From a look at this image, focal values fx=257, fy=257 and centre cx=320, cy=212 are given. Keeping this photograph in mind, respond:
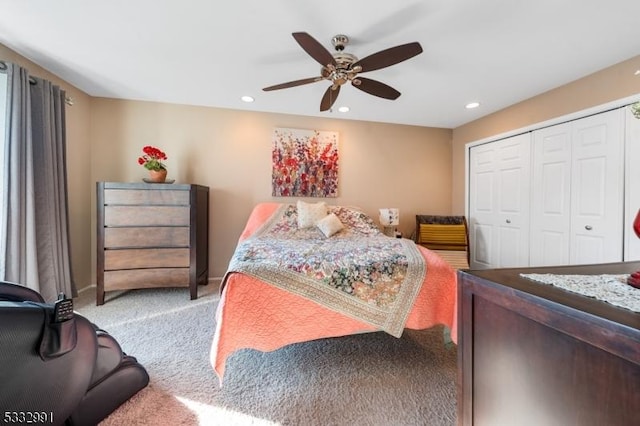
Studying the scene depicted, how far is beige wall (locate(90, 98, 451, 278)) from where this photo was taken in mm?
3125

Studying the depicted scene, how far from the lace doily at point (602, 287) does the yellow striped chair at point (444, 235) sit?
283 centimetres

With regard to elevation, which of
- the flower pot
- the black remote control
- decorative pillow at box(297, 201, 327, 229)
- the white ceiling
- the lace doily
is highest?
the white ceiling

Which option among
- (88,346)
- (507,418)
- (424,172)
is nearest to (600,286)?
(507,418)

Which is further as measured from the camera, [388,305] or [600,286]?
[388,305]

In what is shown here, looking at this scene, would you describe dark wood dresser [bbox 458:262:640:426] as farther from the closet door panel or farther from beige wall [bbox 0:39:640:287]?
beige wall [bbox 0:39:640:287]

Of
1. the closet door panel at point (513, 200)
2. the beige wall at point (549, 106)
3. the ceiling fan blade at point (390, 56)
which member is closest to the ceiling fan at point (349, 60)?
the ceiling fan blade at point (390, 56)

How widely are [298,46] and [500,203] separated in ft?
10.2

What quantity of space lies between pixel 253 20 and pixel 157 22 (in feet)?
2.20

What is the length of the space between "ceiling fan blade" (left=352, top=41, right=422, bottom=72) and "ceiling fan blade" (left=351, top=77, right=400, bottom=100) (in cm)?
19

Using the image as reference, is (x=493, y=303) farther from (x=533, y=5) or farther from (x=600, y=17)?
(x=600, y=17)

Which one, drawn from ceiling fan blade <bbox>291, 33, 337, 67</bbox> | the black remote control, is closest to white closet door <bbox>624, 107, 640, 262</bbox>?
ceiling fan blade <bbox>291, 33, 337, 67</bbox>

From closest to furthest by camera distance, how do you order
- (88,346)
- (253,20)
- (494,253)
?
(88,346) → (253,20) → (494,253)

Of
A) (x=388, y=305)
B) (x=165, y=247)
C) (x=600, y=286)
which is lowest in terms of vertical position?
(x=388, y=305)

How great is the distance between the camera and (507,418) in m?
0.68
